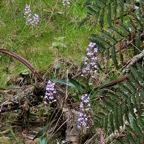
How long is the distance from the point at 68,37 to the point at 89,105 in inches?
44.5

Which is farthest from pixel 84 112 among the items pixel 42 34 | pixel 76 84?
pixel 42 34

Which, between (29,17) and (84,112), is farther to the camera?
(29,17)

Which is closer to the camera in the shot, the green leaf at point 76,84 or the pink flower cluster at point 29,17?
the green leaf at point 76,84

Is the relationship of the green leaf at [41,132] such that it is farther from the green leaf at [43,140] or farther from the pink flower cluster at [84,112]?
the pink flower cluster at [84,112]

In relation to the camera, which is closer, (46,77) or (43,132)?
(43,132)

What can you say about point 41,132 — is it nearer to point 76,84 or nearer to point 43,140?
point 43,140

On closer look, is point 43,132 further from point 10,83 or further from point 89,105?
point 10,83

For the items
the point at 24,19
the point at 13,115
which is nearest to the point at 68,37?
the point at 24,19

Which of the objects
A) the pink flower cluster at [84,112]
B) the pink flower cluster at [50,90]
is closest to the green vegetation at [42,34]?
the pink flower cluster at [50,90]

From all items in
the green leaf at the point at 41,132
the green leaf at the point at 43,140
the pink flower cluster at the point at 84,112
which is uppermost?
the pink flower cluster at the point at 84,112

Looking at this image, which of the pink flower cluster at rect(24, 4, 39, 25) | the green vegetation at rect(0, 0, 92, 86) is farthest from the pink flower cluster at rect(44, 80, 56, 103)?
the pink flower cluster at rect(24, 4, 39, 25)

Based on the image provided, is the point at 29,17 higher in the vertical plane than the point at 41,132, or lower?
higher

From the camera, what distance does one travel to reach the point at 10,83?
2.98m

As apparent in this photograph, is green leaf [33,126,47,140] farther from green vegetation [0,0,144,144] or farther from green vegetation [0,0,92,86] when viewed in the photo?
green vegetation [0,0,92,86]
